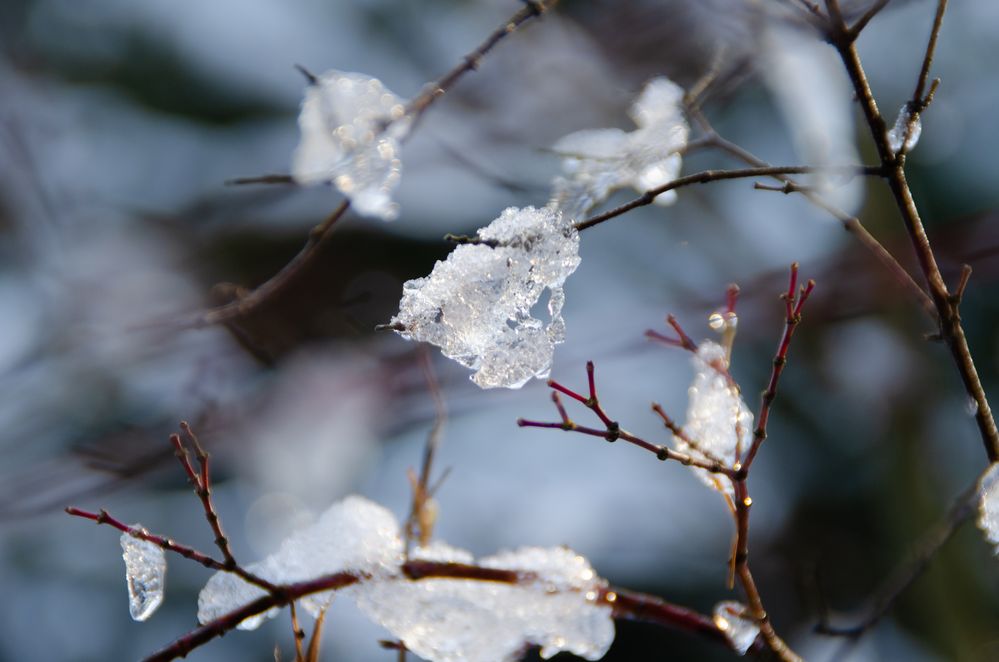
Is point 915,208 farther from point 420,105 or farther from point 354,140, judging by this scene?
point 354,140

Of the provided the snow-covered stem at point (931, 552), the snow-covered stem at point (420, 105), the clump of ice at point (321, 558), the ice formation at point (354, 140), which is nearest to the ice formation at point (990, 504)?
the snow-covered stem at point (931, 552)

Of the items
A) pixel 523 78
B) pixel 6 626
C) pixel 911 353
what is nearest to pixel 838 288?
pixel 911 353

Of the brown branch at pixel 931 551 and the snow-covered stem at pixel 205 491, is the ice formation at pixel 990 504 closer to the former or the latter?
the brown branch at pixel 931 551

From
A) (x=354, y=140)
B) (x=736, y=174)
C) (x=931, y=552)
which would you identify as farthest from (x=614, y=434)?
(x=354, y=140)

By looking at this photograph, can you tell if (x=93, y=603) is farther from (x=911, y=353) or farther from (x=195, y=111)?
(x=911, y=353)

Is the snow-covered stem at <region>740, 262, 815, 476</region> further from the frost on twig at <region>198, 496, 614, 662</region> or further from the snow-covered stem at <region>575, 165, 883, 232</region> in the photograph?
the frost on twig at <region>198, 496, 614, 662</region>

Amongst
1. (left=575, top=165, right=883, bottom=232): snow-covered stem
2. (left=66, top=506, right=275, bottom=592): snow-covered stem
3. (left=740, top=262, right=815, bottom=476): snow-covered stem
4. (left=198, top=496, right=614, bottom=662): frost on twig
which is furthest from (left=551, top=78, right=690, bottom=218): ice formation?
(left=66, top=506, right=275, bottom=592): snow-covered stem

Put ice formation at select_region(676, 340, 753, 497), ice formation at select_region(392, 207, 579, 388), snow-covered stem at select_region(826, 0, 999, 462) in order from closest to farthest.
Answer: snow-covered stem at select_region(826, 0, 999, 462) < ice formation at select_region(392, 207, 579, 388) < ice formation at select_region(676, 340, 753, 497)
